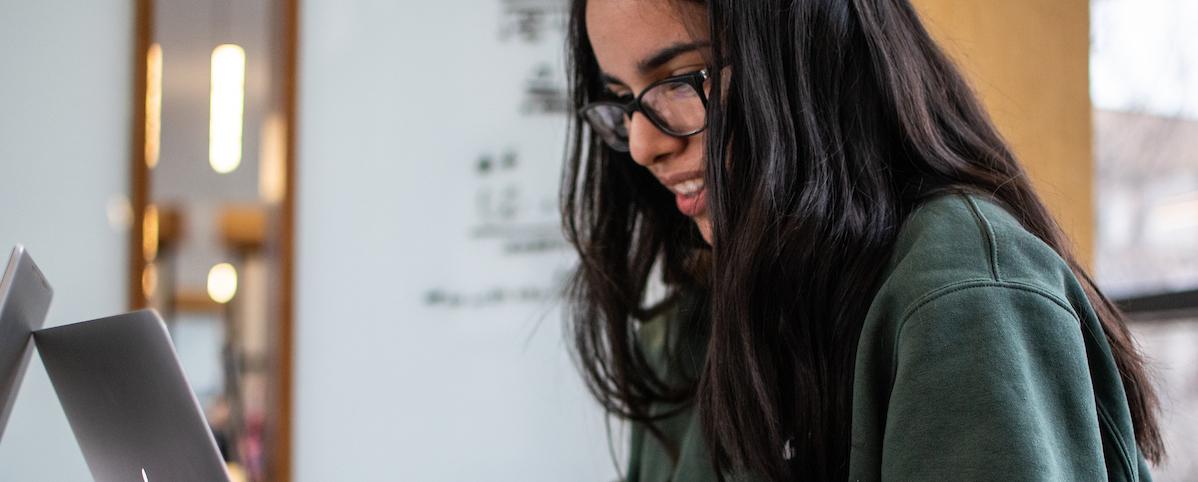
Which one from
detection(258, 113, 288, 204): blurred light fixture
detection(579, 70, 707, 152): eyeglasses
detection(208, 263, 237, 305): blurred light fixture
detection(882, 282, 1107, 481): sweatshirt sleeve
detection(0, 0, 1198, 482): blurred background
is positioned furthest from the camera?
detection(208, 263, 237, 305): blurred light fixture

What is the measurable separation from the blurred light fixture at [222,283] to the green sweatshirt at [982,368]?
243cm

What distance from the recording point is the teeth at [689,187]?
3.37ft

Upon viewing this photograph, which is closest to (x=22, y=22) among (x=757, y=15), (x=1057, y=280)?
(x=757, y=15)

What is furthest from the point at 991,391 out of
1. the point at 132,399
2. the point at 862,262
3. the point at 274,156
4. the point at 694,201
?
the point at 274,156

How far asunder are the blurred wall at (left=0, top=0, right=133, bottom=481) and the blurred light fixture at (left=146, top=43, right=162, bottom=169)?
37 millimetres

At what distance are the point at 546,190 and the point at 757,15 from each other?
106 centimetres

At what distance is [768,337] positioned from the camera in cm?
88

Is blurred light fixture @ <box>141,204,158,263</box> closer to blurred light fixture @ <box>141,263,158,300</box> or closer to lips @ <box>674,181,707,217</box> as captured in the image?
blurred light fixture @ <box>141,263,158,300</box>

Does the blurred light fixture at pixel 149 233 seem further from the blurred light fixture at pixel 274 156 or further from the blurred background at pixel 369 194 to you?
the blurred light fixture at pixel 274 156

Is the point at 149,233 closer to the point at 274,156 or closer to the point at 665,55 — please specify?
the point at 274,156

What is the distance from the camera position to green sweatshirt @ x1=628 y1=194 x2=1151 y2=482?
71 cm

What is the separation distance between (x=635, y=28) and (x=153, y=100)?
1148mm

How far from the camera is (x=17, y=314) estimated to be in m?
0.75

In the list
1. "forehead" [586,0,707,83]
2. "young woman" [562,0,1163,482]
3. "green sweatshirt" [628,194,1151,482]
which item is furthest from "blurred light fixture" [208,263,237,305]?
"green sweatshirt" [628,194,1151,482]
